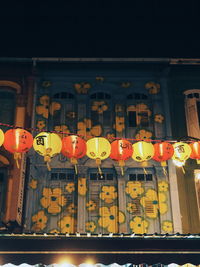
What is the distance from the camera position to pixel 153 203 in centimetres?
1192

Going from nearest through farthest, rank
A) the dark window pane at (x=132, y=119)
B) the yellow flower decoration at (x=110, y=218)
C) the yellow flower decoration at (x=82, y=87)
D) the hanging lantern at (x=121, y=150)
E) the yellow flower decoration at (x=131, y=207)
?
1. the hanging lantern at (x=121, y=150)
2. the yellow flower decoration at (x=110, y=218)
3. the yellow flower decoration at (x=131, y=207)
4. the dark window pane at (x=132, y=119)
5. the yellow flower decoration at (x=82, y=87)

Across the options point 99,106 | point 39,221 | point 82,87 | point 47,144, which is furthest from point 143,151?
point 82,87

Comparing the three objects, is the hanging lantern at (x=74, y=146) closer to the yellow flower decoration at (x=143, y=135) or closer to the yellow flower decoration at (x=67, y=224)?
the yellow flower decoration at (x=67, y=224)

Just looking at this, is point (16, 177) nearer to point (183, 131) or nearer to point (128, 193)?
point (128, 193)

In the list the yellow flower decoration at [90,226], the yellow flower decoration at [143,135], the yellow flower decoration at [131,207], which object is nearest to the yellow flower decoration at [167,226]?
the yellow flower decoration at [131,207]

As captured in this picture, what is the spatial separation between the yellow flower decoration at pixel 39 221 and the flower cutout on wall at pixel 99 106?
4550 mm

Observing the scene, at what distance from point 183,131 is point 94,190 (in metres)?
4.17

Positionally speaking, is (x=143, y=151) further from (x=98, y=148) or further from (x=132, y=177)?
(x=132, y=177)

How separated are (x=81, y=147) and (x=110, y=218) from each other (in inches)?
144

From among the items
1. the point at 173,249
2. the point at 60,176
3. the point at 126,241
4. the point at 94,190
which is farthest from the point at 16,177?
the point at 173,249

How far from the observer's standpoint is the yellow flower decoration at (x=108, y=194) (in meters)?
12.0

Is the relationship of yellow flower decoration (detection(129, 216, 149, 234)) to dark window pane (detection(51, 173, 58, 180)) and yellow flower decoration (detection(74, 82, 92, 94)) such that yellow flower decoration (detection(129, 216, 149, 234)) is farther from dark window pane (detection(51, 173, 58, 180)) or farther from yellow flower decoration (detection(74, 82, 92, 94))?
yellow flower decoration (detection(74, 82, 92, 94))

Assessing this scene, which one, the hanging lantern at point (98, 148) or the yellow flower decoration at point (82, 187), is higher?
the hanging lantern at point (98, 148)

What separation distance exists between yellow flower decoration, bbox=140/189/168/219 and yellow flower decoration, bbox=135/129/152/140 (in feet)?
6.85
